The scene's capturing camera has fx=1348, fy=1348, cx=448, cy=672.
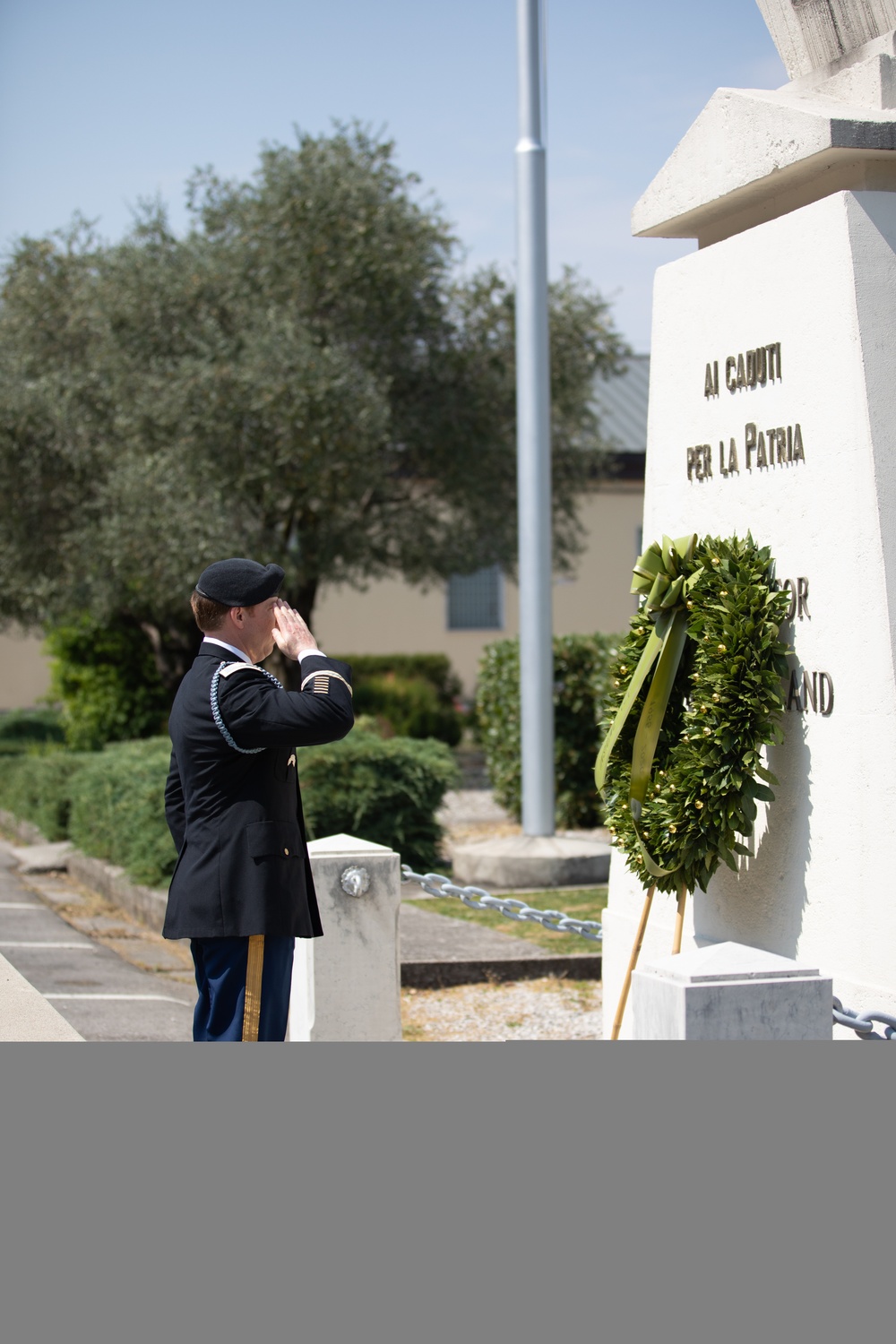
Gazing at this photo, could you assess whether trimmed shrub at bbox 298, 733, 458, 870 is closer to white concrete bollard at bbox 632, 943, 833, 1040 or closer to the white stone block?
the white stone block

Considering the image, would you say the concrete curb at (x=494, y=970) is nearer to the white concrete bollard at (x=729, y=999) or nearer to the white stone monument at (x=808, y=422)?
the white stone monument at (x=808, y=422)

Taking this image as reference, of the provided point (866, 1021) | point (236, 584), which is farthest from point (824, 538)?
point (236, 584)

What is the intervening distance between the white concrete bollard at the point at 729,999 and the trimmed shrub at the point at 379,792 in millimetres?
5603

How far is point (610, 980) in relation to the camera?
484 cm

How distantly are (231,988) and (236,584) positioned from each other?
3.41 feet

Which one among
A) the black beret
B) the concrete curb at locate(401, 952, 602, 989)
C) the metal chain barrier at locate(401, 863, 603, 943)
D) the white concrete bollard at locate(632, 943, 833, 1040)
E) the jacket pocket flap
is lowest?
the concrete curb at locate(401, 952, 602, 989)

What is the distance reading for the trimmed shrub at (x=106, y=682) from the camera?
14.2 m

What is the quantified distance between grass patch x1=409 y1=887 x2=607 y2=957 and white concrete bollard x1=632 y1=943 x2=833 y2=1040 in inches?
155

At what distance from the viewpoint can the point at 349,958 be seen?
15.3 ft

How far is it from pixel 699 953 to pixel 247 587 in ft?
4.86

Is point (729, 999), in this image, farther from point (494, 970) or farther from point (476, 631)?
point (476, 631)

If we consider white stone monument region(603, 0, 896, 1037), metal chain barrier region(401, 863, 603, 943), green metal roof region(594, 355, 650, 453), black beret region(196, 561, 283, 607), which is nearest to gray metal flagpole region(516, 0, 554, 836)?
metal chain barrier region(401, 863, 603, 943)

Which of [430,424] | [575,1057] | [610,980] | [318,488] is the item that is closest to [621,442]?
[430,424]

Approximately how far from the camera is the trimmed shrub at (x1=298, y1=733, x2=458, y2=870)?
846 cm
